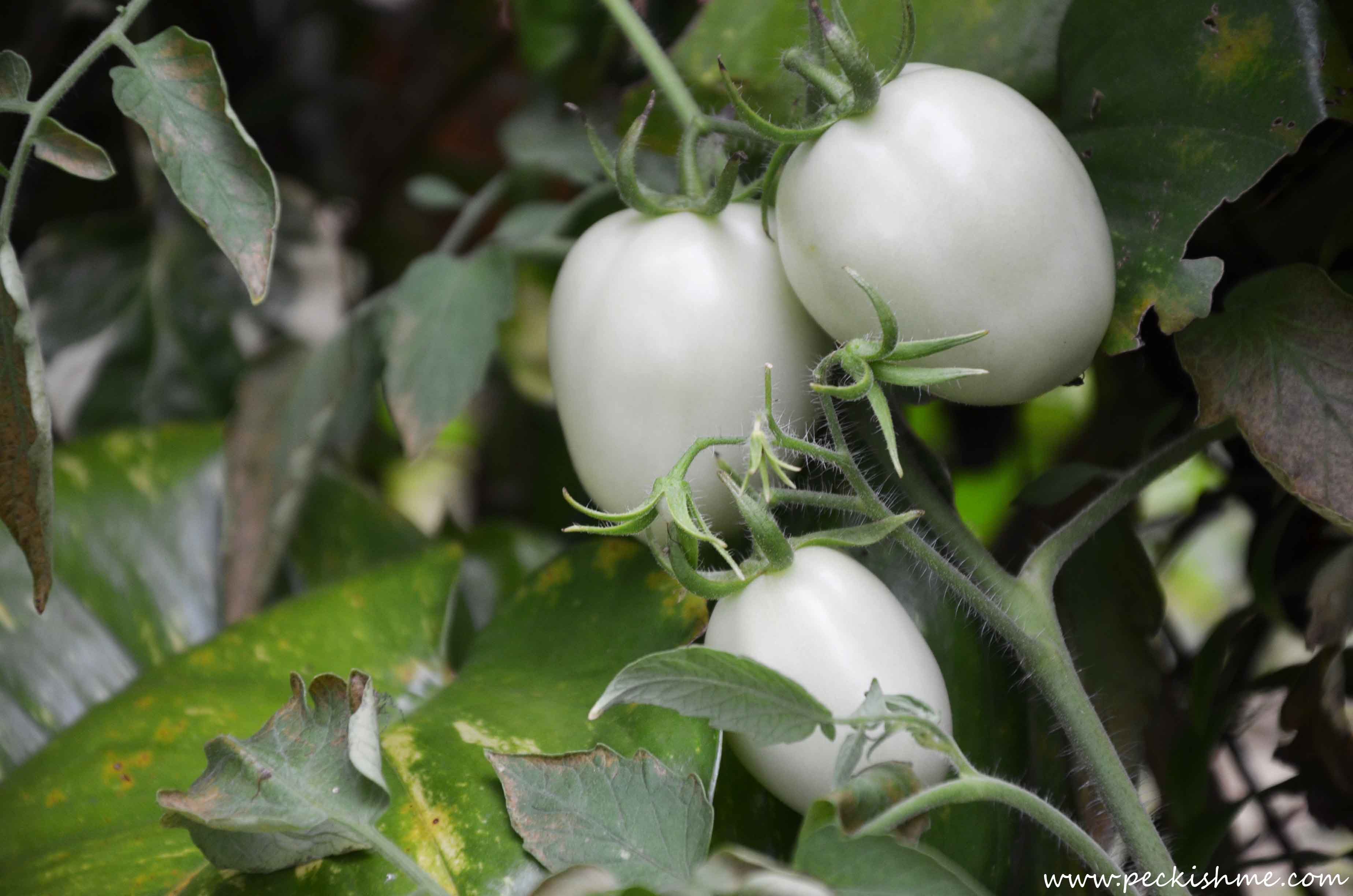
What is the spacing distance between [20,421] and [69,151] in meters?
0.08

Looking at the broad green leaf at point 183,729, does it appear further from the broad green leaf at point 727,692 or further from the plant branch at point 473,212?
the plant branch at point 473,212

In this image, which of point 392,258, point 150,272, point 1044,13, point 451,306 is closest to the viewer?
point 1044,13

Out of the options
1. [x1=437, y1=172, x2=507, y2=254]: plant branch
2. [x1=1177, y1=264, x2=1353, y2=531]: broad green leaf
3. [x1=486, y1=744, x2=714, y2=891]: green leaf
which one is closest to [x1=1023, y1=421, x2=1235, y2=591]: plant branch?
[x1=1177, y1=264, x2=1353, y2=531]: broad green leaf

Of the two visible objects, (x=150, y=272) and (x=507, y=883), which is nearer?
(x=507, y=883)

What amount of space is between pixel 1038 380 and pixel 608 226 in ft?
0.46

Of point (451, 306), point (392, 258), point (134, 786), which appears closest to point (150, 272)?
point (392, 258)

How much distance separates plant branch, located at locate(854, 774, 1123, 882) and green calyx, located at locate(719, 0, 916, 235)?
168 millimetres

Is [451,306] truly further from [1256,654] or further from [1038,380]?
[1256,654]

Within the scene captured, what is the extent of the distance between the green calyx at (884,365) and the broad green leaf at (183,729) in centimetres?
16

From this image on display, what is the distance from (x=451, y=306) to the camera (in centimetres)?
47

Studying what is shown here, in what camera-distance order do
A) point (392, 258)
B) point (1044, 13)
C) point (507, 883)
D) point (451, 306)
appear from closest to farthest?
1. point (507, 883)
2. point (1044, 13)
3. point (451, 306)
4. point (392, 258)

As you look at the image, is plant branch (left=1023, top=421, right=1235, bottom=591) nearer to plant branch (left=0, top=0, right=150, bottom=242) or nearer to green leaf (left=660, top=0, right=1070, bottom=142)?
green leaf (left=660, top=0, right=1070, bottom=142)

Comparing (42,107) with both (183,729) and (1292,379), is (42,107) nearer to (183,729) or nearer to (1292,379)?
(183,729)

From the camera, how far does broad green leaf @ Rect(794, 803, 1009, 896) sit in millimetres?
216
